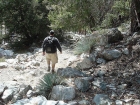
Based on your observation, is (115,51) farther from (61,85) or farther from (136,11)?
(61,85)

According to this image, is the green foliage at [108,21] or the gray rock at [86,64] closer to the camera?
the gray rock at [86,64]

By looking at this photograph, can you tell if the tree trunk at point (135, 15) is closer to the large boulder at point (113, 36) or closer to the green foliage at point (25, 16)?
the large boulder at point (113, 36)

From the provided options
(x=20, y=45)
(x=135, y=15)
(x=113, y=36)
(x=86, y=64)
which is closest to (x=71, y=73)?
(x=86, y=64)

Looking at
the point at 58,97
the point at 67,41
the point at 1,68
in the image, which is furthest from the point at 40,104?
the point at 67,41

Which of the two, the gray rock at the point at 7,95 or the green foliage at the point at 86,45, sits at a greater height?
the green foliage at the point at 86,45

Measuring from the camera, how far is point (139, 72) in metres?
7.30

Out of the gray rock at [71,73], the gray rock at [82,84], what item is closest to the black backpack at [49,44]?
the gray rock at [71,73]

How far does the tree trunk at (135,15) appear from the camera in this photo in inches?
385

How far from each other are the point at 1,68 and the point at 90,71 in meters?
4.23

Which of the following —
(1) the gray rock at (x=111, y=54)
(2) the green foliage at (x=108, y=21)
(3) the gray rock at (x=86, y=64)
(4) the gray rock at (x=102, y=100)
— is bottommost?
(4) the gray rock at (x=102, y=100)

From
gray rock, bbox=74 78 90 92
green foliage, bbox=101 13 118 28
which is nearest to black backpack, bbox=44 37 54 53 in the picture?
gray rock, bbox=74 78 90 92

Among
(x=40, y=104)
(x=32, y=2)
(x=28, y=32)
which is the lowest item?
(x=40, y=104)

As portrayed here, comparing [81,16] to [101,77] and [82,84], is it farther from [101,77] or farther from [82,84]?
[82,84]

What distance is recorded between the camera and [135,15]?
10.2 metres
